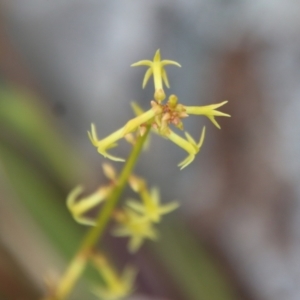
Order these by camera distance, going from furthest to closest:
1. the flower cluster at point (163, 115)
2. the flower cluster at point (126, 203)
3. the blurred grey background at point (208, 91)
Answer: the blurred grey background at point (208, 91) → the flower cluster at point (126, 203) → the flower cluster at point (163, 115)

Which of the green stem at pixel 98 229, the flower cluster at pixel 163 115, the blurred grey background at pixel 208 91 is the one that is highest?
the blurred grey background at pixel 208 91

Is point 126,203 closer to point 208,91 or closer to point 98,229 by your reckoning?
point 98,229

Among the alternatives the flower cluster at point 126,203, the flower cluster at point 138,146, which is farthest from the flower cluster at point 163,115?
the flower cluster at point 126,203

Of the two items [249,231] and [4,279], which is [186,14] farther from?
[4,279]

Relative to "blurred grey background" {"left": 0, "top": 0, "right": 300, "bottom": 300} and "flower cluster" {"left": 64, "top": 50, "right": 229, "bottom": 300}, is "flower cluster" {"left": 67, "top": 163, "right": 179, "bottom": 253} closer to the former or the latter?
"flower cluster" {"left": 64, "top": 50, "right": 229, "bottom": 300}

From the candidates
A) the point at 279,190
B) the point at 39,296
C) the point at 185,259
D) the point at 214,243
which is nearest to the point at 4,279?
the point at 39,296

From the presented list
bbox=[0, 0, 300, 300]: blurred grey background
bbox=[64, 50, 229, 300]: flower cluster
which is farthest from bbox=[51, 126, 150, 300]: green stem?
bbox=[0, 0, 300, 300]: blurred grey background

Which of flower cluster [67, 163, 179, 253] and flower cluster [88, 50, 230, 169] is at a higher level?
flower cluster [88, 50, 230, 169]

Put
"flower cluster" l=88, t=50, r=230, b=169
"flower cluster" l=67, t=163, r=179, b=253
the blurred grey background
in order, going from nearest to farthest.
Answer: "flower cluster" l=88, t=50, r=230, b=169
"flower cluster" l=67, t=163, r=179, b=253
the blurred grey background

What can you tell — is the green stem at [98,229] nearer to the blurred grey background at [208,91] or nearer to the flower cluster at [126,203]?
the flower cluster at [126,203]
